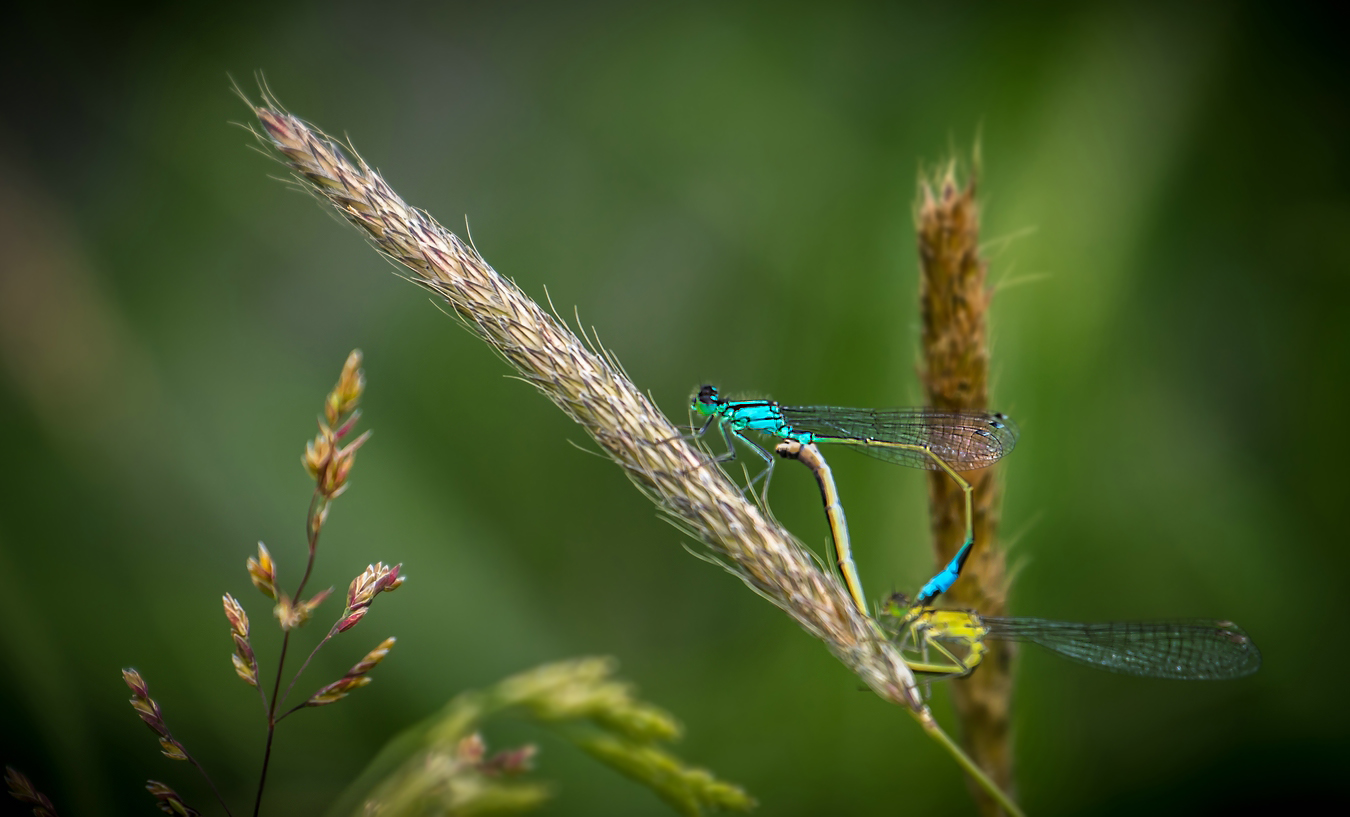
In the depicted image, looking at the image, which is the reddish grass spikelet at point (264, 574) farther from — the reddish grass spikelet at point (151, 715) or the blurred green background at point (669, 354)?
the blurred green background at point (669, 354)

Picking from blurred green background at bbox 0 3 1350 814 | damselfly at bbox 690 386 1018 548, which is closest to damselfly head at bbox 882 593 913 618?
damselfly at bbox 690 386 1018 548

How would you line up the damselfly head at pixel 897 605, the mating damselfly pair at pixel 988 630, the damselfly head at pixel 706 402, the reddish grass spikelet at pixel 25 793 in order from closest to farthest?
the reddish grass spikelet at pixel 25 793 < the mating damselfly pair at pixel 988 630 < the damselfly head at pixel 897 605 < the damselfly head at pixel 706 402

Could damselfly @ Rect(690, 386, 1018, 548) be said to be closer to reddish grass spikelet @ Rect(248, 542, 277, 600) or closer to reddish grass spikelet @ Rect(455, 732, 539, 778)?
reddish grass spikelet @ Rect(455, 732, 539, 778)

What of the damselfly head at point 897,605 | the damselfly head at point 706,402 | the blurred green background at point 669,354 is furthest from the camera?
the blurred green background at point 669,354

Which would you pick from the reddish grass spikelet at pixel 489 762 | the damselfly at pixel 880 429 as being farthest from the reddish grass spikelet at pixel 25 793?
the damselfly at pixel 880 429

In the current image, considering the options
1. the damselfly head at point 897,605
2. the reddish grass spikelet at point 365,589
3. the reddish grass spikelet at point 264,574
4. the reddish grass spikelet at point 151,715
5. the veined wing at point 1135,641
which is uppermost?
the veined wing at point 1135,641

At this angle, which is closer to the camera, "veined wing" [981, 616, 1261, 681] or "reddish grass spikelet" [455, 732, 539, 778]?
"reddish grass spikelet" [455, 732, 539, 778]

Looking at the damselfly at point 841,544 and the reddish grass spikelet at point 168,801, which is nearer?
the reddish grass spikelet at point 168,801
